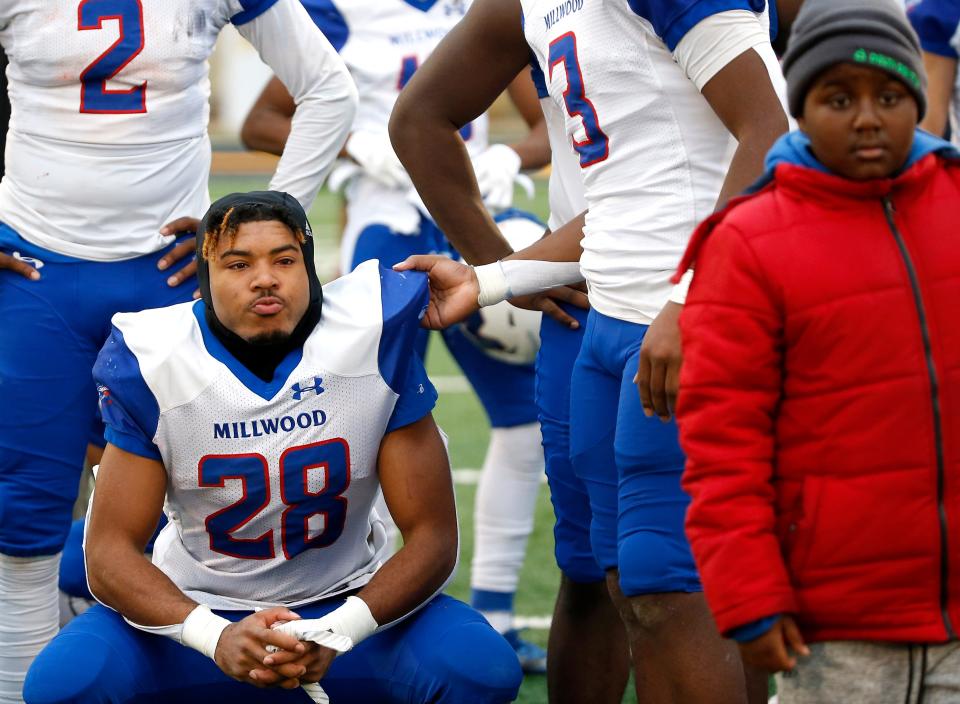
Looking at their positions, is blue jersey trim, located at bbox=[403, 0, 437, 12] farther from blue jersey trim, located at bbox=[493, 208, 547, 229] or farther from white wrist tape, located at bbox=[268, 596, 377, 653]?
white wrist tape, located at bbox=[268, 596, 377, 653]

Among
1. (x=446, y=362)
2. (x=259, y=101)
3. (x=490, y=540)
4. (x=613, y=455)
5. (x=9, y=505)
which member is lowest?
(x=446, y=362)

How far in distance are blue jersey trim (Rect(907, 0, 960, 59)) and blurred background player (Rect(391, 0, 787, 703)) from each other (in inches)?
75.8

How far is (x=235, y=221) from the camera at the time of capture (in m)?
3.22

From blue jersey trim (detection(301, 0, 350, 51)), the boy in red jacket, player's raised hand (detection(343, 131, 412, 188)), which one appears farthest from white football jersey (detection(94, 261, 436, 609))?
blue jersey trim (detection(301, 0, 350, 51))

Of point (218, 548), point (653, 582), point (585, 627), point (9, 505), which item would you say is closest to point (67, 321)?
point (9, 505)

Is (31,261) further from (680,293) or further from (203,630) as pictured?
(680,293)

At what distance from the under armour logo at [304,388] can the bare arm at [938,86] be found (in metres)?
2.30

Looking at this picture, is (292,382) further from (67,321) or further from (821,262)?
(821,262)

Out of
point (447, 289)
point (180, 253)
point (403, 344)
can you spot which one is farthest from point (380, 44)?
point (403, 344)

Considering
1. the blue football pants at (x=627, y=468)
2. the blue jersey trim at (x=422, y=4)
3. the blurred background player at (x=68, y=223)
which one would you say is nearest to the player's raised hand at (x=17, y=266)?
the blurred background player at (x=68, y=223)

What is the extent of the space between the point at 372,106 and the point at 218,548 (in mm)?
2066

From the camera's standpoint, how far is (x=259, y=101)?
5082 mm

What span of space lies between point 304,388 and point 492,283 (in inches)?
17.7

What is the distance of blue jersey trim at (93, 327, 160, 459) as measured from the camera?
3090 mm
